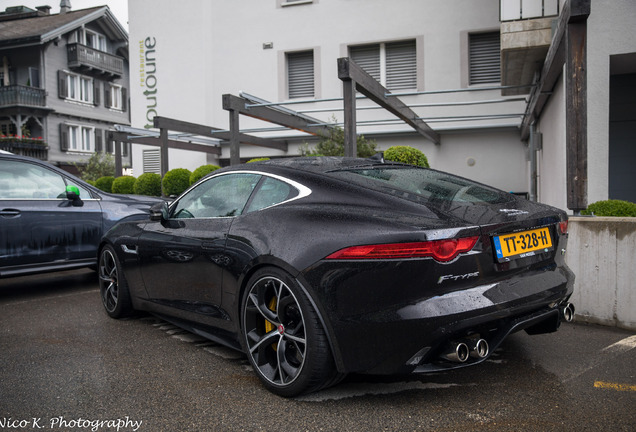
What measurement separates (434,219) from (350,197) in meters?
0.57

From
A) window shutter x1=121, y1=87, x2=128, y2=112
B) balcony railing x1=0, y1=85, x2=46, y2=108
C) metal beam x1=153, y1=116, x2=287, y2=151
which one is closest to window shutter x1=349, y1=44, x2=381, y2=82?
metal beam x1=153, y1=116, x2=287, y2=151

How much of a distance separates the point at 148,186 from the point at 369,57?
24.3 feet

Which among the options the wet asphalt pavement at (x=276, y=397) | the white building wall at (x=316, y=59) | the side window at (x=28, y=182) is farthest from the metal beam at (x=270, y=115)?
the wet asphalt pavement at (x=276, y=397)

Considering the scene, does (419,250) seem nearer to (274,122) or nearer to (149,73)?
(274,122)

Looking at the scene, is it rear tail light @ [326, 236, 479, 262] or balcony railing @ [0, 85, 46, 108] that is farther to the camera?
balcony railing @ [0, 85, 46, 108]

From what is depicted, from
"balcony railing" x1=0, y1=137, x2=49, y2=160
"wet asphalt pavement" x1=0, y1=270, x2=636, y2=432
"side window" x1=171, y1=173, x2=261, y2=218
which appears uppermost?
"balcony railing" x1=0, y1=137, x2=49, y2=160

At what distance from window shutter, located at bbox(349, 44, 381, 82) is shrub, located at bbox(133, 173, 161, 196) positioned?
22.2ft

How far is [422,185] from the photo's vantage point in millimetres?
3650

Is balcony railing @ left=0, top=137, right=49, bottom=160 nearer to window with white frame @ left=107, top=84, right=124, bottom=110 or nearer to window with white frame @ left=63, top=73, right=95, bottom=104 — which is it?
window with white frame @ left=63, top=73, right=95, bottom=104

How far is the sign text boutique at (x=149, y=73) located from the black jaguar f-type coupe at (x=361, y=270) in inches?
635

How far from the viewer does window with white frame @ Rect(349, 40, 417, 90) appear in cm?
1645

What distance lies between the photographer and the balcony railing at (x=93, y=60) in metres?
33.6

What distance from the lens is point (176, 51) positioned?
18.7m

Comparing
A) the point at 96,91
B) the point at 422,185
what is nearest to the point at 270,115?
the point at 422,185
